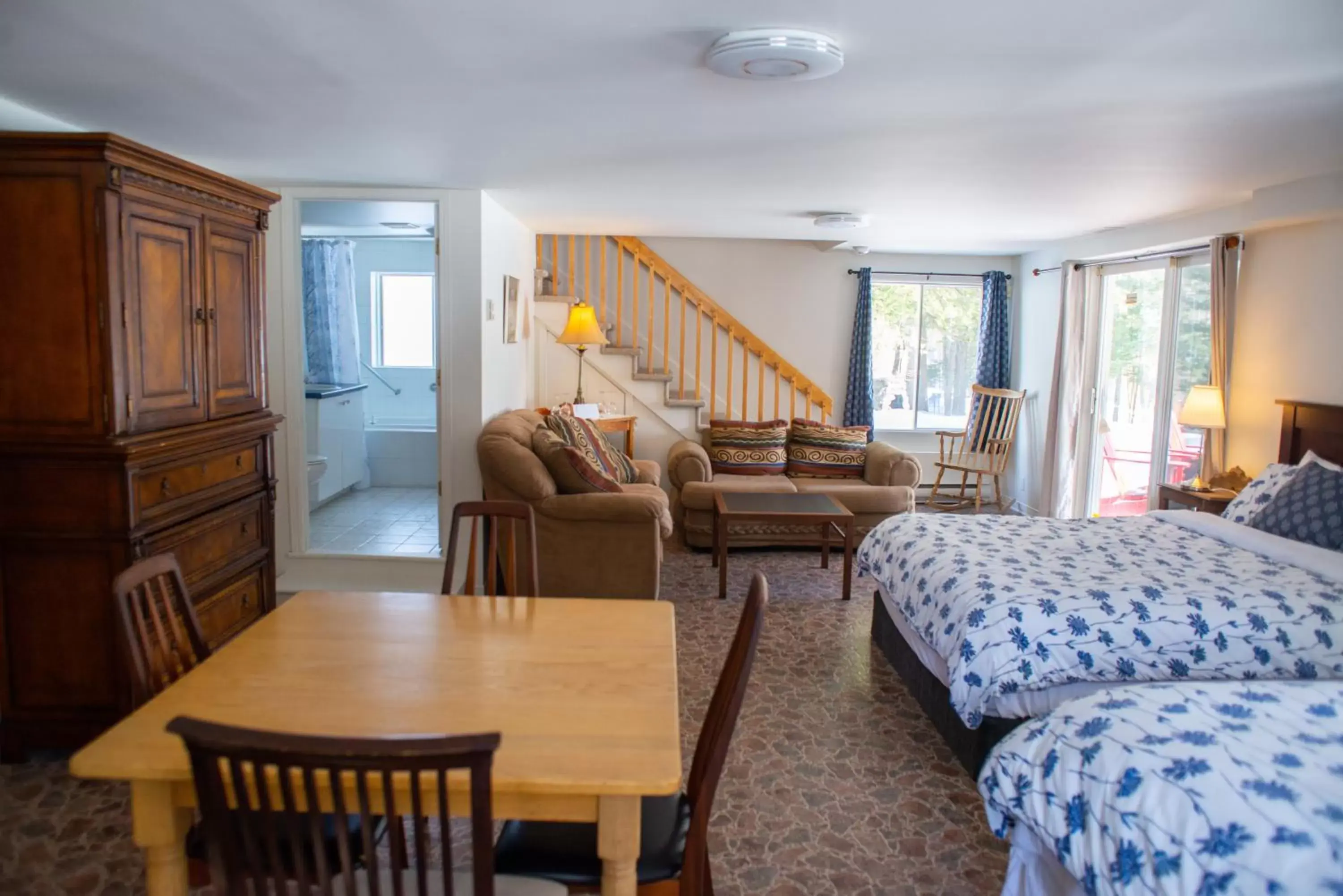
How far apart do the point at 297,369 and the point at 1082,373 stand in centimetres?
528

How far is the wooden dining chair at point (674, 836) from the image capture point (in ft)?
5.32

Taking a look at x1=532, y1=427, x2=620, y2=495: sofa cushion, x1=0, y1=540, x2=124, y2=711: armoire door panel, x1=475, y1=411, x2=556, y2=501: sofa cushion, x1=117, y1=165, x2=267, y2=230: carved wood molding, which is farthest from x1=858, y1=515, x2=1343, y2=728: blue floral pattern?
x1=117, y1=165, x2=267, y2=230: carved wood molding

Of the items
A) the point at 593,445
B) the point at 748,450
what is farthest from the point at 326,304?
the point at 748,450

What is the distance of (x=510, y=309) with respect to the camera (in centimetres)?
543

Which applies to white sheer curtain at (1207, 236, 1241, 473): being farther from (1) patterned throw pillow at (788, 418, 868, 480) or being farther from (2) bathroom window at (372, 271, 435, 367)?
(2) bathroom window at (372, 271, 435, 367)

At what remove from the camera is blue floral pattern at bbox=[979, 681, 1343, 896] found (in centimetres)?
152

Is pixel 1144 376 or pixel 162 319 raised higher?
pixel 162 319

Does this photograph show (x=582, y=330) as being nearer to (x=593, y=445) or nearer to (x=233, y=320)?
(x=593, y=445)

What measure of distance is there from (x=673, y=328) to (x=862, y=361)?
162 cm

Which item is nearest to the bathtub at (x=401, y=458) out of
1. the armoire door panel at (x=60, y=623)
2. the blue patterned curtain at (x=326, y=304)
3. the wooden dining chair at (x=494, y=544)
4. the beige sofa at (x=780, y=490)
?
the blue patterned curtain at (x=326, y=304)

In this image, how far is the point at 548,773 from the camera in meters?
1.40

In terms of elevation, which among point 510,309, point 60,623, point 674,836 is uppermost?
point 510,309

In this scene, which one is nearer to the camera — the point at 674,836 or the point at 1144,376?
the point at 674,836

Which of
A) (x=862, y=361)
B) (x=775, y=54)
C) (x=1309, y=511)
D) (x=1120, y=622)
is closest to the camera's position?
(x=775, y=54)
